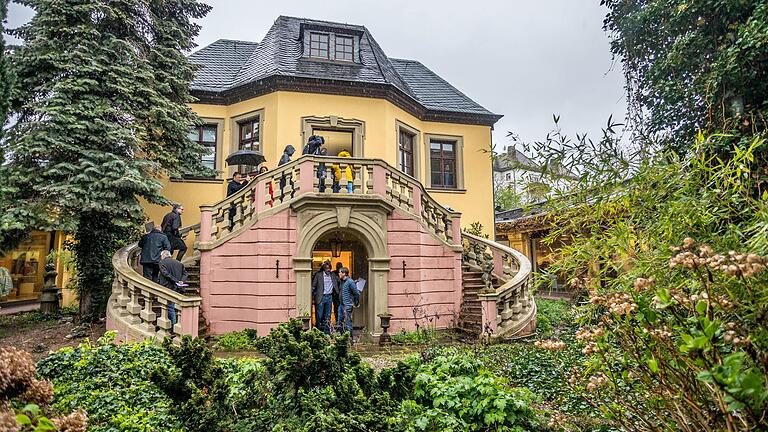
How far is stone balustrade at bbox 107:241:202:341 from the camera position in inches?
331

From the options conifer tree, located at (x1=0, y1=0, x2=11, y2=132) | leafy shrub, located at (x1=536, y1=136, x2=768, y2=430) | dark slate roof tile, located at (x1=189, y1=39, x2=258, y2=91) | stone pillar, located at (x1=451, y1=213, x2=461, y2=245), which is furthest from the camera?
dark slate roof tile, located at (x1=189, y1=39, x2=258, y2=91)

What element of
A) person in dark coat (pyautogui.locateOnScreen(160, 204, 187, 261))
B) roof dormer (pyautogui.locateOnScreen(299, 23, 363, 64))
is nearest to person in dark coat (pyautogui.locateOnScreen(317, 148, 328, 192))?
person in dark coat (pyautogui.locateOnScreen(160, 204, 187, 261))

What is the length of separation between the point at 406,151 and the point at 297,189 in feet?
22.0

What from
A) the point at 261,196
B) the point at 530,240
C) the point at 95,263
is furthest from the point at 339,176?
the point at 530,240

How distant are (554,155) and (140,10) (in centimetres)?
1197

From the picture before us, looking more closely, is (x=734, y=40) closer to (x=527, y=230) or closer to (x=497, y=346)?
(x=497, y=346)

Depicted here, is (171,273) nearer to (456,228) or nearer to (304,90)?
(456,228)

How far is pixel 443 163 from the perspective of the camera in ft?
56.7

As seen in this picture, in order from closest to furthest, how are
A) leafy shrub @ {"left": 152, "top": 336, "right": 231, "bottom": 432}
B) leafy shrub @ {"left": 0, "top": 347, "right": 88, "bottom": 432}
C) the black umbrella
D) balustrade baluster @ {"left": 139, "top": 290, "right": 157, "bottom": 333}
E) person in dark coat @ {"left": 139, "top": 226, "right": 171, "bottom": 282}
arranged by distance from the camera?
leafy shrub @ {"left": 0, "top": 347, "right": 88, "bottom": 432} < leafy shrub @ {"left": 152, "top": 336, "right": 231, "bottom": 432} < balustrade baluster @ {"left": 139, "top": 290, "right": 157, "bottom": 333} < person in dark coat @ {"left": 139, "top": 226, "right": 171, "bottom": 282} < the black umbrella

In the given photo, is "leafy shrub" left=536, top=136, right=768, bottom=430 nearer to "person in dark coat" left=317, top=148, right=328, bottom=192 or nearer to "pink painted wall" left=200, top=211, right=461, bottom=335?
"pink painted wall" left=200, top=211, right=461, bottom=335

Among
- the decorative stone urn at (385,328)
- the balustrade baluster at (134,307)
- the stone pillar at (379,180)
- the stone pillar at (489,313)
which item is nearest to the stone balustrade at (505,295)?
the stone pillar at (489,313)

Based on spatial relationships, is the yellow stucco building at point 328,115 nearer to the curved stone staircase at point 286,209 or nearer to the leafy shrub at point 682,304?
the curved stone staircase at point 286,209

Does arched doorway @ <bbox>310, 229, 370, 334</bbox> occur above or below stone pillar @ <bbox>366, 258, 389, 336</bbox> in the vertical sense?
above

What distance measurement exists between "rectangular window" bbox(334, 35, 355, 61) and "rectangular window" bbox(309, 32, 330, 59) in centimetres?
37
